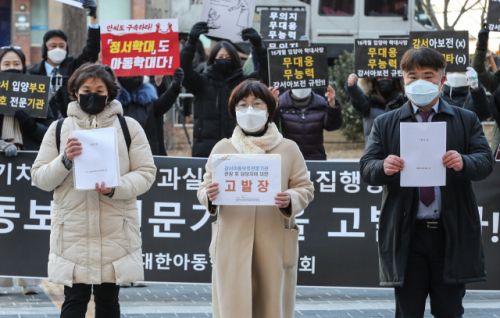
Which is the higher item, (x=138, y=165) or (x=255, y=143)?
(x=255, y=143)

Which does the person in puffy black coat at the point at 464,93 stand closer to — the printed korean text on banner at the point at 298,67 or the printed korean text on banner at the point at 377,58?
the printed korean text on banner at the point at 377,58

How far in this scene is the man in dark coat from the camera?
12.5 ft

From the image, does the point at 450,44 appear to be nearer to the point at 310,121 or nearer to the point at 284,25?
the point at 310,121

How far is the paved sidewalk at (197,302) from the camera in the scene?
5.68 meters

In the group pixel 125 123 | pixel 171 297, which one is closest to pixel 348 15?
pixel 171 297

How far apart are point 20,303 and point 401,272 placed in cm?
353

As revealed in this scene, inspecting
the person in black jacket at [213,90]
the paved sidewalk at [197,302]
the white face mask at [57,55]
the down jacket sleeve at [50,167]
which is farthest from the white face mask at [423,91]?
the white face mask at [57,55]

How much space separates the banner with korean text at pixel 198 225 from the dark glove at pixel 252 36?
1.46 m

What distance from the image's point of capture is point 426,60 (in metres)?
3.84

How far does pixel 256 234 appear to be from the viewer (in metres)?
4.00

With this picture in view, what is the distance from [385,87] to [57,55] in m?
3.32

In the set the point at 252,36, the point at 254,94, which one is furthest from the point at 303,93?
the point at 254,94

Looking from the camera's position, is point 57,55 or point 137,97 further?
point 57,55

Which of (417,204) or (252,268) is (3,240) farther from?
(417,204)
